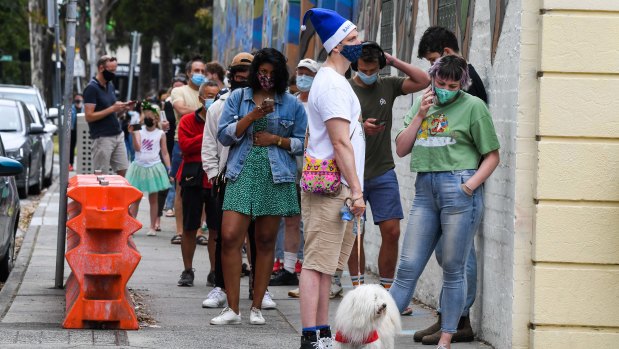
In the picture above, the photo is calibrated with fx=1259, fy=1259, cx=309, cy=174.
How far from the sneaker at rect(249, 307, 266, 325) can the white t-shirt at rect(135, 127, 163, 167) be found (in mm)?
6911

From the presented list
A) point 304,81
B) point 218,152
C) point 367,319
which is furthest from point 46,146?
point 367,319

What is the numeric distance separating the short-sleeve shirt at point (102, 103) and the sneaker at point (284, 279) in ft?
13.0

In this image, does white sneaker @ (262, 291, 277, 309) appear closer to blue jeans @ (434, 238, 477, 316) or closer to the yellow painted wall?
blue jeans @ (434, 238, 477, 316)

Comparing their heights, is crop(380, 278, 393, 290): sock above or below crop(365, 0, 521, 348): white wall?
below

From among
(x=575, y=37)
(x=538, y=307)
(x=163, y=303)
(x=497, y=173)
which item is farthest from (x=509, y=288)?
(x=163, y=303)

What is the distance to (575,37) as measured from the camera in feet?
23.5

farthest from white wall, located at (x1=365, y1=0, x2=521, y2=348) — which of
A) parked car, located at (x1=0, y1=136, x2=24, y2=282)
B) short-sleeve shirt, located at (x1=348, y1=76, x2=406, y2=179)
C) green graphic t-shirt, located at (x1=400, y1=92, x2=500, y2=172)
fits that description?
parked car, located at (x1=0, y1=136, x2=24, y2=282)

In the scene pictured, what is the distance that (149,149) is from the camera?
15281mm

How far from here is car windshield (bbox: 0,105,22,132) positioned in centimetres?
2112

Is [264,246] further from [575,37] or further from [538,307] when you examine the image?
[575,37]

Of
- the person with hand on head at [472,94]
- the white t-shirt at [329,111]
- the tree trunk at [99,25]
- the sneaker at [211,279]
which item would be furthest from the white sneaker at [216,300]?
the tree trunk at [99,25]

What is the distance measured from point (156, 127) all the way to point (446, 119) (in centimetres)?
884

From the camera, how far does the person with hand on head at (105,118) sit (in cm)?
1381

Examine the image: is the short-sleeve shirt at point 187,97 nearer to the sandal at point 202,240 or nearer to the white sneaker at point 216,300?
the sandal at point 202,240
